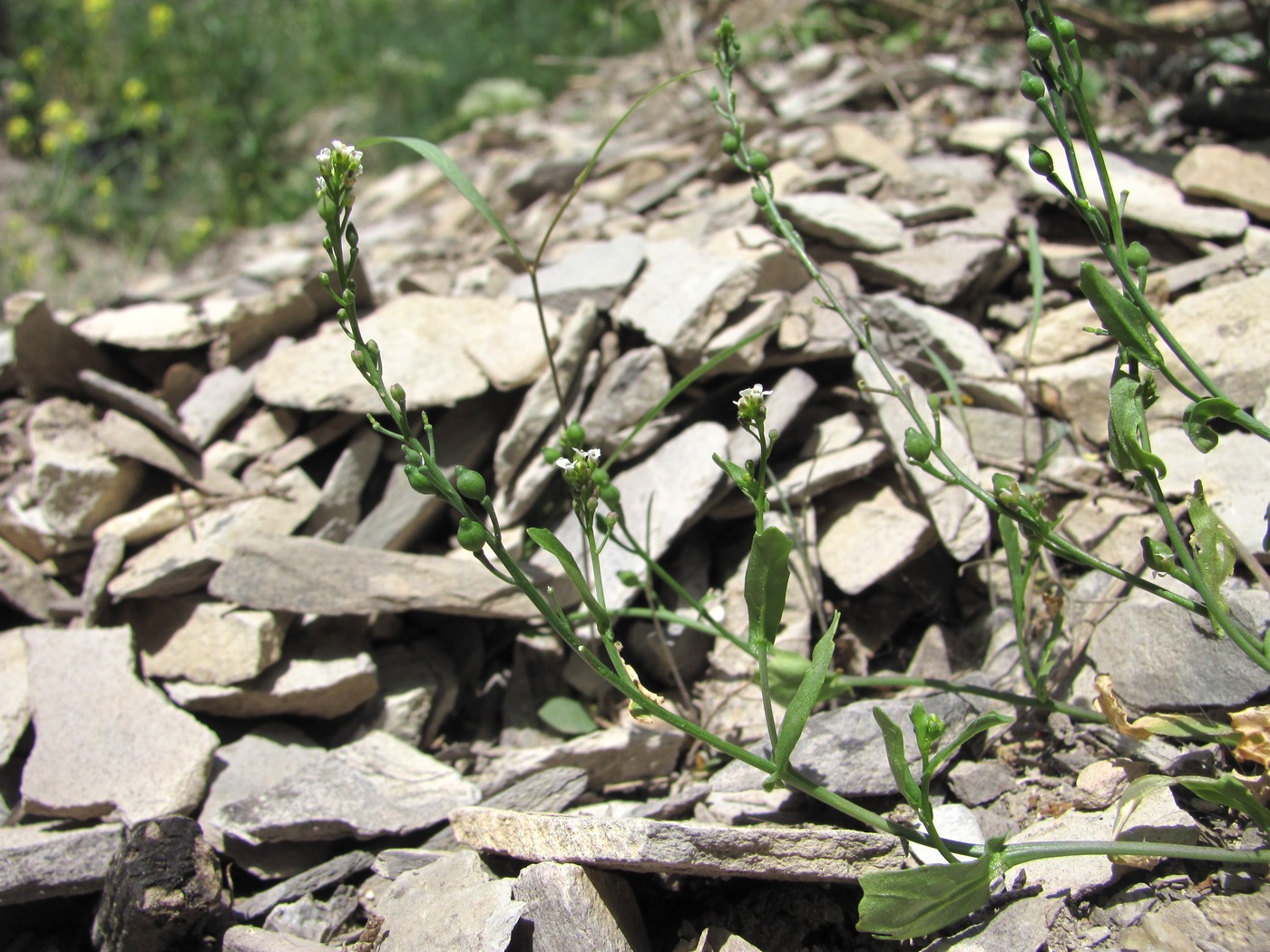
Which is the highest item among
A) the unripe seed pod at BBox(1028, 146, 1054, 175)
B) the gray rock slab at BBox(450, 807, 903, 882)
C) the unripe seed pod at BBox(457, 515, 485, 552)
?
the unripe seed pod at BBox(1028, 146, 1054, 175)

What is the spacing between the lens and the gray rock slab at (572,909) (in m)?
1.81

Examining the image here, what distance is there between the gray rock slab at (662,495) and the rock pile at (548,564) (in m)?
0.01

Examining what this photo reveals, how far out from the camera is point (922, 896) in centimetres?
158

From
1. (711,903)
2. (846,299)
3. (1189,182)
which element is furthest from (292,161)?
(711,903)

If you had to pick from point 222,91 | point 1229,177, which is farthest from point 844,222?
point 222,91

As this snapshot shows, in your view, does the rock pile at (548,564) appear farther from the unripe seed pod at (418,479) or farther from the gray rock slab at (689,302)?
the unripe seed pod at (418,479)

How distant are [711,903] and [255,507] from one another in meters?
1.76

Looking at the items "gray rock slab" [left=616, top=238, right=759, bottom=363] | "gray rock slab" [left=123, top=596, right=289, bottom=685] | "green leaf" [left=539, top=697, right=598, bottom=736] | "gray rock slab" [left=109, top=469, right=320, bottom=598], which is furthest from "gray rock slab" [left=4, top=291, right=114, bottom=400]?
"green leaf" [left=539, top=697, right=598, bottom=736]

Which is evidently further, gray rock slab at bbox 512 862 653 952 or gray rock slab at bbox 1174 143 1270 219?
gray rock slab at bbox 1174 143 1270 219

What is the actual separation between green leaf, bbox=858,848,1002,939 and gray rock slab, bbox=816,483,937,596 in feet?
3.38

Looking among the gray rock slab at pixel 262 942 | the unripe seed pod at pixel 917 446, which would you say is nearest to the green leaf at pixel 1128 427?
the unripe seed pod at pixel 917 446

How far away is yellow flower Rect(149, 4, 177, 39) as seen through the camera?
7125 mm

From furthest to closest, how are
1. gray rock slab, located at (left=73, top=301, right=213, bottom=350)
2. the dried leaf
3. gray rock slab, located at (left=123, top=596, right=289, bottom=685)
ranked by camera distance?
gray rock slab, located at (left=73, top=301, right=213, bottom=350), gray rock slab, located at (left=123, top=596, right=289, bottom=685), the dried leaf

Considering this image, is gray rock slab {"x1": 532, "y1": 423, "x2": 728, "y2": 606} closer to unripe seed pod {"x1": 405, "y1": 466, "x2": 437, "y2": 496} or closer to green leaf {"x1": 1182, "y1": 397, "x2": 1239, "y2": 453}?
unripe seed pod {"x1": 405, "y1": 466, "x2": 437, "y2": 496}
